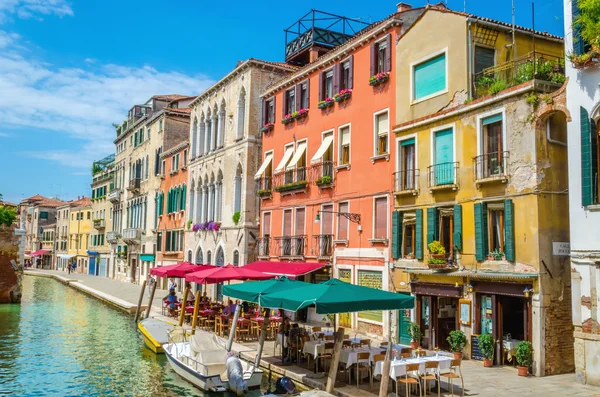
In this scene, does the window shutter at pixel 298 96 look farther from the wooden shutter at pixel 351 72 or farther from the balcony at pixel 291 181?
the wooden shutter at pixel 351 72

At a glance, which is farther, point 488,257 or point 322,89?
point 322,89

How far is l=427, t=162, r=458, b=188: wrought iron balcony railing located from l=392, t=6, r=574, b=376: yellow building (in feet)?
0.13

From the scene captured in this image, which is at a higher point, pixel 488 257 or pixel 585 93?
pixel 585 93

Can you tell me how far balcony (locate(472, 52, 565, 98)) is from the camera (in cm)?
1516

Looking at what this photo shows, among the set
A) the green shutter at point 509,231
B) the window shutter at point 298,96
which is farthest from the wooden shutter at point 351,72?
the green shutter at point 509,231

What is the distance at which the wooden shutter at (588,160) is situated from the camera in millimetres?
13031

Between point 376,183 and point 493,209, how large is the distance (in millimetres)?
5800

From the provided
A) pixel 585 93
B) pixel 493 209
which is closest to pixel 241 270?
pixel 493 209

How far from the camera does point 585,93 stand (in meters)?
13.4

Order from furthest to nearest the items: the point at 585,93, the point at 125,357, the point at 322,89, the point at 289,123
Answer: the point at 289,123, the point at 322,89, the point at 125,357, the point at 585,93

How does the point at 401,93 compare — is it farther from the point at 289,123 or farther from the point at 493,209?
the point at 289,123

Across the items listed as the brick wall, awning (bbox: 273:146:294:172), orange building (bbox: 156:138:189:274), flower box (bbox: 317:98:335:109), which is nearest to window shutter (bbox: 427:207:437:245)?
flower box (bbox: 317:98:335:109)

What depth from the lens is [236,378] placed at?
13602mm

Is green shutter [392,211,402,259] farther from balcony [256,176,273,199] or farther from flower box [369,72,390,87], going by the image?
balcony [256,176,273,199]
